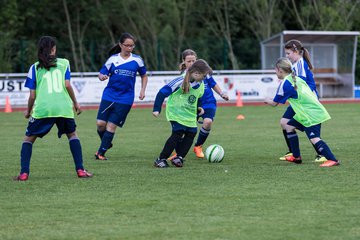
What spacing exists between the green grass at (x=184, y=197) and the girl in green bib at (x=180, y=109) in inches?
13.3

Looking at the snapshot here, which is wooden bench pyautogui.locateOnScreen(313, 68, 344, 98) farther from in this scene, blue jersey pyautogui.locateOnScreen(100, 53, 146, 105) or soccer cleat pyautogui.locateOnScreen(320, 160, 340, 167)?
soccer cleat pyautogui.locateOnScreen(320, 160, 340, 167)

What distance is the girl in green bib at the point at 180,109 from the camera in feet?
35.2

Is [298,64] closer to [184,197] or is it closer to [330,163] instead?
[330,163]

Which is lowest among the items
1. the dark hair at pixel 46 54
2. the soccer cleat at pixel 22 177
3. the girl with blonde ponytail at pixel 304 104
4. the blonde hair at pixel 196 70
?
the soccer cleat at pixel 22 177

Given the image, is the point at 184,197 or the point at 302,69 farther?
the point at 302,69

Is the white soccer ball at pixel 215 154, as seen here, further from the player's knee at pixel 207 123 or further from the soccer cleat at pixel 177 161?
the player's knee at pixel 207 123

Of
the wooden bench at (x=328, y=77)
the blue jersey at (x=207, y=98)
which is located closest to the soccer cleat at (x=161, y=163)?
the blue jersey at (x=207, y=98)

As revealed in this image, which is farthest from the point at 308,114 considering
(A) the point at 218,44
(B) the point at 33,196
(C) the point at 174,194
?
(A) the point at 218,44

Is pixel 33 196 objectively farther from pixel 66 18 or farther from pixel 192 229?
pixel 66 18

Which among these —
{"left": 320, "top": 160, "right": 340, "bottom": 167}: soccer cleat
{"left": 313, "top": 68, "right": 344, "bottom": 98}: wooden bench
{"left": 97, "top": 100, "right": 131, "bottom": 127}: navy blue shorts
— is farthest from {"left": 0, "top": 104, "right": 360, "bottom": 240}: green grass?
{"left": 313, "top": 68, "right": 344, "bottom": 98}: wooden bench

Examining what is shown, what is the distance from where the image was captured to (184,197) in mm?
8133

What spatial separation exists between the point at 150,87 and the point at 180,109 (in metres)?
18.5

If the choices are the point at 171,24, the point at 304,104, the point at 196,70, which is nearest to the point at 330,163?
the point at 304,104

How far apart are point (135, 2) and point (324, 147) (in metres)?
33.1
